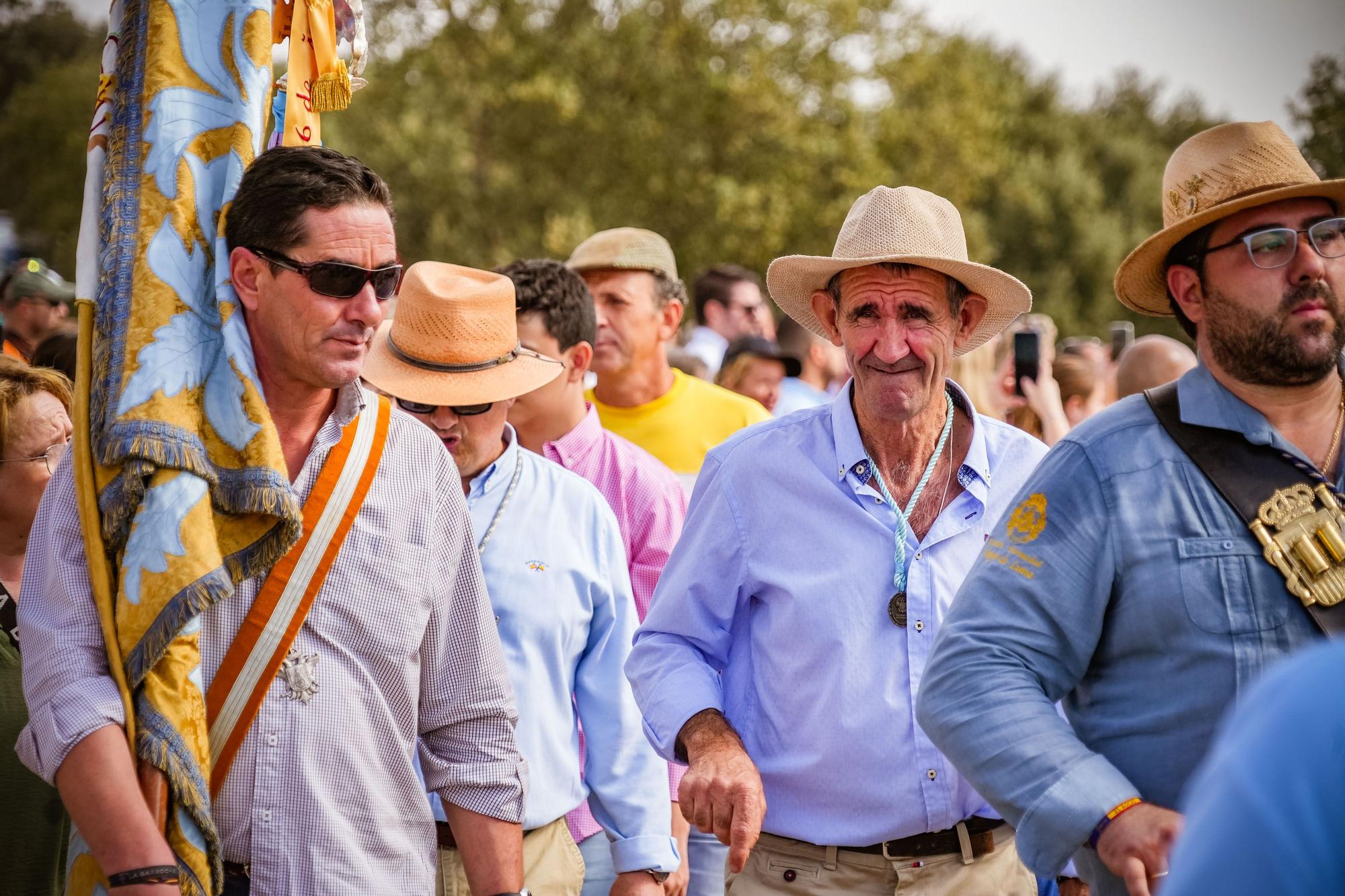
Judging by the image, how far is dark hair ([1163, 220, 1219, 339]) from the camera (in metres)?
3.07

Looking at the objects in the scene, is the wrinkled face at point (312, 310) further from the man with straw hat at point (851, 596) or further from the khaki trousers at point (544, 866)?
the khaki trousers at point (544, 866)

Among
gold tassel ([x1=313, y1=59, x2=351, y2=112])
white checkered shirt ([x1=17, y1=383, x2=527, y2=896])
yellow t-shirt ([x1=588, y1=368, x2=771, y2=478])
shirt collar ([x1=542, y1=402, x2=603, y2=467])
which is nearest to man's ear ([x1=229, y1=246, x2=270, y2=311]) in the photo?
white checkered shirt ([x1=17, y1=383, x2=527, y2=896])

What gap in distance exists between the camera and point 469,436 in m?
A: 4.43

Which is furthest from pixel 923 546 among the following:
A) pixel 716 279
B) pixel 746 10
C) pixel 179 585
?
pixel 746 10

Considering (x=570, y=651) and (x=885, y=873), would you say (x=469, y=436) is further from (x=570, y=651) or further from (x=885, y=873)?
(x=885, y=873)

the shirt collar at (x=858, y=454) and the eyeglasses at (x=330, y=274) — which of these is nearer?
the eyeglasses at (x=330, y=274)

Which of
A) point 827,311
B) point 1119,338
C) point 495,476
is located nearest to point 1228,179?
point 827,311

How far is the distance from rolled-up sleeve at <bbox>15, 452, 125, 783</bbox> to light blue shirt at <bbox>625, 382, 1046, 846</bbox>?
4.54 ft

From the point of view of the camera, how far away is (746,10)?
91.0 ft

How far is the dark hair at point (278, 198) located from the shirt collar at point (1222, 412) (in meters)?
1.81

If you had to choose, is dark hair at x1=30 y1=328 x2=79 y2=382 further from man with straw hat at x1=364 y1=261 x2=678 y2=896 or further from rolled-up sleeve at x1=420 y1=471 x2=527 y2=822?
rolled-up sleeve at x1=420 y1=471 x2=527 y2=822

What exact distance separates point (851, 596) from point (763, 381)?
6138mm

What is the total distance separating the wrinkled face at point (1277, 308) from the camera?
2854mm

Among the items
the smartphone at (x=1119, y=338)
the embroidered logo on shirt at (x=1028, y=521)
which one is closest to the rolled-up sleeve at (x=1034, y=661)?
the embroidered logo on shirt at (x=1028, y=521)
